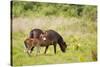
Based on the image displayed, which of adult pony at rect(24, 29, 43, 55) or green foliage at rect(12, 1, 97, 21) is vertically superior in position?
green foliage at rect(12, 1, 97, 21)

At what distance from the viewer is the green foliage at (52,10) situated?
2286 millimetres

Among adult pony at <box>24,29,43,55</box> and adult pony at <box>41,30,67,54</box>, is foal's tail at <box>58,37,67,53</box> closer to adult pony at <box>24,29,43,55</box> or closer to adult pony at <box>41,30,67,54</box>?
adult pony at <box>41,30,67,54</box>

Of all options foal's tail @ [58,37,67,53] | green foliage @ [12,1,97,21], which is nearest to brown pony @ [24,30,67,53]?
foal's tail @ [58,37,67,53]

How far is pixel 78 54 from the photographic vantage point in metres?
2.52

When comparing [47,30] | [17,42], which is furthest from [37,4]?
[17,42]

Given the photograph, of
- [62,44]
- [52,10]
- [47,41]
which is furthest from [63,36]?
[52,10]

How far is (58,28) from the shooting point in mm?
2445

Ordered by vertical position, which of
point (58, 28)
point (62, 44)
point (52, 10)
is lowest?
point (62, 44)

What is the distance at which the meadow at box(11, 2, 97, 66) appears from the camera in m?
2.28

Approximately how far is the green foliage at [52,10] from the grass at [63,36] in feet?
0.20

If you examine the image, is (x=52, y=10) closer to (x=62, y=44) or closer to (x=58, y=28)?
(x=58, y=28)

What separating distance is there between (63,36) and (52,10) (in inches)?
13.8

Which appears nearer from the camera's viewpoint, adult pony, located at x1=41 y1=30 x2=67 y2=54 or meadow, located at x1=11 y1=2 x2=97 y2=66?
meadow, located at x1=11 y1=2 x2=97 y2=66
